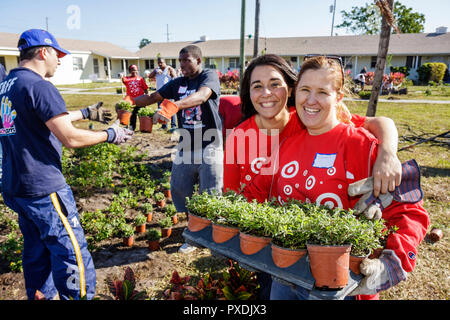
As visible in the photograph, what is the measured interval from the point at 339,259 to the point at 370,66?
33526mm

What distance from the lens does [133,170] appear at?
5781mm

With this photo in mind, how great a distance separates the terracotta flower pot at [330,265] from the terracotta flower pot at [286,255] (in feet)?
0.21

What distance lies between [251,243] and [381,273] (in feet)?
2.04

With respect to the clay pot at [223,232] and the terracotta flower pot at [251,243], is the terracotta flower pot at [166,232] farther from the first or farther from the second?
the terracotta flower pot at [251,243]

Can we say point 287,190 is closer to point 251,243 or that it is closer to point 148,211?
point 251,243

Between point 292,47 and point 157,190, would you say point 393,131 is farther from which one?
point 292,47

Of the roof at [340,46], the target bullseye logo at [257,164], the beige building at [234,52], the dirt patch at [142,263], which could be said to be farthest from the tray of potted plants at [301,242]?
the roof at [340,46]

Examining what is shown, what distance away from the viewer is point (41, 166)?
7.86 feet

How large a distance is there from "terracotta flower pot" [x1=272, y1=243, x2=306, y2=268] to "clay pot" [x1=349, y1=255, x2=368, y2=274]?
0.74 feet

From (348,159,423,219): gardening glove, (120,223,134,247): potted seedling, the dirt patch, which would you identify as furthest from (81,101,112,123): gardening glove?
(348,159,423,219): gardening glove

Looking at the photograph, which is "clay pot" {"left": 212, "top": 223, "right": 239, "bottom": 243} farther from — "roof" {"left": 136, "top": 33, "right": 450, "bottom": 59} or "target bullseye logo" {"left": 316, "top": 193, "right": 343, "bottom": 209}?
"roof" {"left": 136, "top": 33, "right": 450, "bottom": 59}

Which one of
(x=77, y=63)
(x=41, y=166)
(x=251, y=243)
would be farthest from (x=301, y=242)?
(x=77, y=63)

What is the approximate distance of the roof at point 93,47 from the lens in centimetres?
3217
